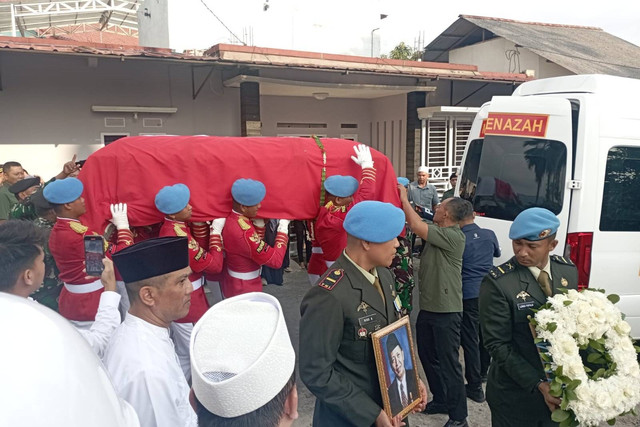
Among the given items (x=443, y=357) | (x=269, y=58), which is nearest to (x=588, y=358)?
(x=443, y=357)

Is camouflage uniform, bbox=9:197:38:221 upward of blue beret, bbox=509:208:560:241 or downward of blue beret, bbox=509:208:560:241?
downward

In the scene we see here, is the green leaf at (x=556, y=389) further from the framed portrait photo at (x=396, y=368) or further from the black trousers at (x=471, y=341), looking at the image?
the black trousers at (x=471, y=341)

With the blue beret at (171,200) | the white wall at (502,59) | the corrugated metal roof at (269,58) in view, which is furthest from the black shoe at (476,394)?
the white wall at (502,59)

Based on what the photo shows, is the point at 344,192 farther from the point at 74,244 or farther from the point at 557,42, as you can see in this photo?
the point at 557,42

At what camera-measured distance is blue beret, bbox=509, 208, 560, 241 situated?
245cm

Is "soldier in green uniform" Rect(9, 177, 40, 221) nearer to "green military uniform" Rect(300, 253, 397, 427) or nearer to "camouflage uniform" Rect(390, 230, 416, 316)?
"camouflage uniform" Rect(390, 230, 416, 316)

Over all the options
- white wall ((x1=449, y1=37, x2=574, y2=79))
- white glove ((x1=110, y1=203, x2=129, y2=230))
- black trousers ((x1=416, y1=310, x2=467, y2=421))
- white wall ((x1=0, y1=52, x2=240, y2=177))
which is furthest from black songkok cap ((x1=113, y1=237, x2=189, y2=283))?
white wall ((x1=449, y1=37, x2=574, y2=79))

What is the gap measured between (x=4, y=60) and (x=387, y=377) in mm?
8078

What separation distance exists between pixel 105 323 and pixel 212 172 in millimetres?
1445

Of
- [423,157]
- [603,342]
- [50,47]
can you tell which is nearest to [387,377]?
[603,342]

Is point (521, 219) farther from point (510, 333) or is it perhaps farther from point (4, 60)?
point (4, 60)

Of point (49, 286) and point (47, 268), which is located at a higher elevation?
point (47, 268)

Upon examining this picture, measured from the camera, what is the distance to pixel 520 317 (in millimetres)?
2420

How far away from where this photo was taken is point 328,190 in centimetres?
374
